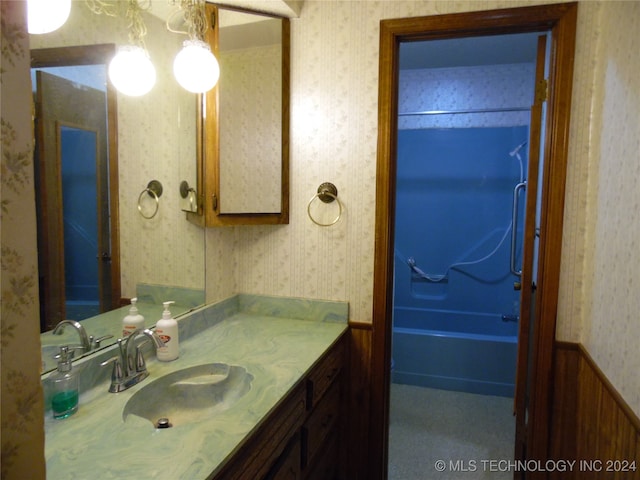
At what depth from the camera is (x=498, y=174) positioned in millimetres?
3326

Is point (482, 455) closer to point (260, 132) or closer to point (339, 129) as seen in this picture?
point (339, 129)

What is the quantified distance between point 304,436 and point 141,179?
1039 millimetres

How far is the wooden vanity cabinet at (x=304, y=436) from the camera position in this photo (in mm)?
950

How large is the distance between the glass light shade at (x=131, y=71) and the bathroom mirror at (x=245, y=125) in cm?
22

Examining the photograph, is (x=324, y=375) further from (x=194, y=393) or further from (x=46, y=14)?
(x=46, y=14)

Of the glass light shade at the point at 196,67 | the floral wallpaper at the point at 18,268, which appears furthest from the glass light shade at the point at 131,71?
the floral wallpaper at the point at 18,268

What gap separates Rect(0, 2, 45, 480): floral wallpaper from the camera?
367 mm

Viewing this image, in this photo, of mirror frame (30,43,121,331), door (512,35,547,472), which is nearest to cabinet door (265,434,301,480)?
mirror frame (30,43,121,331)

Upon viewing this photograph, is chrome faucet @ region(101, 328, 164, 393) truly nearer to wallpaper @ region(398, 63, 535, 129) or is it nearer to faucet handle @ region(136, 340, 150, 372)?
faucet handle @ region(136, 340, 150, 372)

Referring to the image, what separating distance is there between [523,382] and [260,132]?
1.62 meters

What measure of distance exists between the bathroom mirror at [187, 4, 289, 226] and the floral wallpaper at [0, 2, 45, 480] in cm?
111

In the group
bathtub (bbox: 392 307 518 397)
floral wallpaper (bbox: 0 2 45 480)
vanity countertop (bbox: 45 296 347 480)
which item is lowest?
bathtub (bbox: 392 307 518 397)

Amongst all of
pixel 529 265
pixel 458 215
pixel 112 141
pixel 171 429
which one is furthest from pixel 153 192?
pixel 458 215

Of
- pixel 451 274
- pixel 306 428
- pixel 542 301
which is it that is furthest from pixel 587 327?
pixel 451 274
